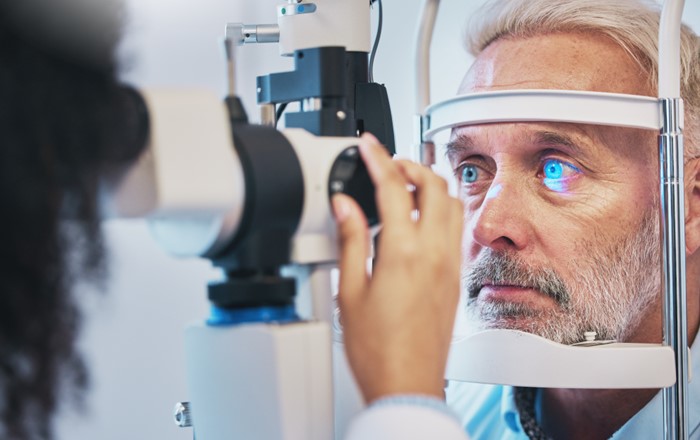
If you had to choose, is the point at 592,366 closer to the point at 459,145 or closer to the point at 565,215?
the point at 565,215

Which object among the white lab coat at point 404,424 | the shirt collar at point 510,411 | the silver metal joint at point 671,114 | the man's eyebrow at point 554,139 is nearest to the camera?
the white lab coat at point 404,424

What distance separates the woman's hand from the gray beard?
0.61 m

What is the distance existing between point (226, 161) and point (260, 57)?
1.81 metres

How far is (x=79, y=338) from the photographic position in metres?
0.62

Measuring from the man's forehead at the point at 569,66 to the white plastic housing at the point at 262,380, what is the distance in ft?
2.70

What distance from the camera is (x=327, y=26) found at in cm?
107

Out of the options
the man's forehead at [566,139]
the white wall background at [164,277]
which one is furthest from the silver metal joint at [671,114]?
the white wall background at [164,277]

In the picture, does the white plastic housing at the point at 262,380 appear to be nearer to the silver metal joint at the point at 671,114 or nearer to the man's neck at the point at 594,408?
the silver metal joint at the point at 671,114

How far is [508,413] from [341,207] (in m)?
0.98

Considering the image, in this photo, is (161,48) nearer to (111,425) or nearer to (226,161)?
(111,425)

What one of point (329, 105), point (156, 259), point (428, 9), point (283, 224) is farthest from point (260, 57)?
point (283, 224)

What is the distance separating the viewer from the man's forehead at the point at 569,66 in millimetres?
1371

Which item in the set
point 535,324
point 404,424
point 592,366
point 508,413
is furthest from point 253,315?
point 508,413

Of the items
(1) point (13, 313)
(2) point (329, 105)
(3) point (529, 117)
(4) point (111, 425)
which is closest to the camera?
(1) point (13, 313)
